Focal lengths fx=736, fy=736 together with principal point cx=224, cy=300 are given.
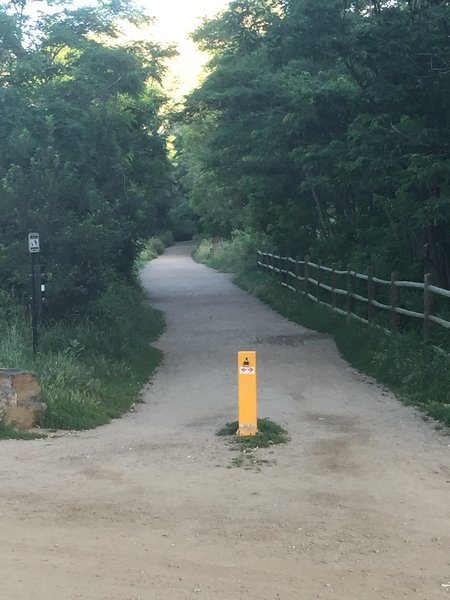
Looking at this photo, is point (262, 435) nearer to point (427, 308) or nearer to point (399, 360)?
point (399, 360)

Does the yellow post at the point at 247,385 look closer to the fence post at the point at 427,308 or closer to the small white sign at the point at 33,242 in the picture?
the small white sign at the point at 33,242

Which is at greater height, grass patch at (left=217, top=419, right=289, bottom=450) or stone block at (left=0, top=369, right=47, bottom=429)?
stone block at (left=0, top=369, right=47, bottom=429)

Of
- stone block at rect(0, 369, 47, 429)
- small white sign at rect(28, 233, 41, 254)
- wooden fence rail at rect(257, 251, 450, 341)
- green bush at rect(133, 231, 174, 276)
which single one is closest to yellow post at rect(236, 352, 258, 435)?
stone block at rect(0, 369, 47, 429)

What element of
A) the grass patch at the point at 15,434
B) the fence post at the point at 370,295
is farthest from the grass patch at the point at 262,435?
the fence post at the point at 370,295

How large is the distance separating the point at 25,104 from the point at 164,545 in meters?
13.8

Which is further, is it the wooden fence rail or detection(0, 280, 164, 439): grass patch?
the wooden fence rail

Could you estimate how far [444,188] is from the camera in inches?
464

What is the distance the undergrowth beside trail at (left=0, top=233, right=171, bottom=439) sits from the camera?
9.09 metres

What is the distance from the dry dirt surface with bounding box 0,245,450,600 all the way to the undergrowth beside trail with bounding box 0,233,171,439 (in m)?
0.47

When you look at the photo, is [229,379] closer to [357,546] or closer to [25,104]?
[357,546]

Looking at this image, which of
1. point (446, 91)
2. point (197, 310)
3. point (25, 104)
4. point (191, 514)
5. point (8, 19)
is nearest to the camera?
point (191, 514)

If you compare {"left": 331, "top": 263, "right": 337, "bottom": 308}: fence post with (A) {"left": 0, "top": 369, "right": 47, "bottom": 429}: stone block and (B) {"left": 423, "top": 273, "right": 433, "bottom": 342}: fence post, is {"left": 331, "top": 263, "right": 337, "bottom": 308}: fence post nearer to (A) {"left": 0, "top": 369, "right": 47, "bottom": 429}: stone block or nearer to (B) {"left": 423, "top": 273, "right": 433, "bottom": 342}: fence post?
(B) {"left": 423, "top": 273, "right": 433, "bottom": 342}: fence post

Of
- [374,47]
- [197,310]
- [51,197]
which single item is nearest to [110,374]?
[51,197]

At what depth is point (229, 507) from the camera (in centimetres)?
569
